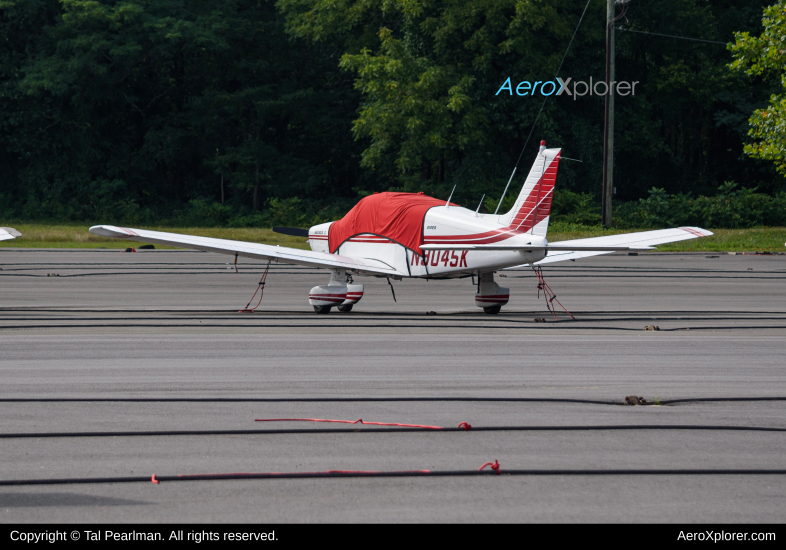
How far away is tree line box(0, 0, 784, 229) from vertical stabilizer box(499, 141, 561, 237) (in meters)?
27.4

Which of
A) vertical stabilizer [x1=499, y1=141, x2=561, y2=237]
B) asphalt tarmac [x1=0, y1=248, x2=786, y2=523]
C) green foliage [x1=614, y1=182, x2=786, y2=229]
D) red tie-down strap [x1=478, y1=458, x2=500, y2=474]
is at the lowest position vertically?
asphalt tarmac [x1=0, y1=248, x2=786, y2=523]

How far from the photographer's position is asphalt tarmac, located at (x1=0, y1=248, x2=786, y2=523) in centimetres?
571

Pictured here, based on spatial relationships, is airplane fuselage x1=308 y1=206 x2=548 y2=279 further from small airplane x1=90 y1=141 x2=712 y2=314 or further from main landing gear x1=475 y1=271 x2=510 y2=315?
main landing gear x1=475 y1=271 x2=510 y2=315

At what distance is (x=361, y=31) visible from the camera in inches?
2072

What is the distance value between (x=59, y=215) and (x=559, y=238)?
29574 millimetres

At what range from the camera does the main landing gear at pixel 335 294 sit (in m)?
16.0

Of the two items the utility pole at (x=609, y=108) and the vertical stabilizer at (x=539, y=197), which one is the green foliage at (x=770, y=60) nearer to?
the utility pole at (x=609, y=108)

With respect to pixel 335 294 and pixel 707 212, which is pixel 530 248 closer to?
pixel 335 294

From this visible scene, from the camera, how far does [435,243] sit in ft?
51.7

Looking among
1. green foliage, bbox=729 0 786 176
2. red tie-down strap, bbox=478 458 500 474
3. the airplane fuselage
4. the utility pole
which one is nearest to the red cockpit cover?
the airplane fuselage

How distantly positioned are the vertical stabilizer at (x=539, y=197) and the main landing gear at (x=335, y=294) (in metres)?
3.25

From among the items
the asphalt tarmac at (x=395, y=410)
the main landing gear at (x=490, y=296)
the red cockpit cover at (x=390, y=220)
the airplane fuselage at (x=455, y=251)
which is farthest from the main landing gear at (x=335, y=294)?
the main landing gear at (x=490, y=296)

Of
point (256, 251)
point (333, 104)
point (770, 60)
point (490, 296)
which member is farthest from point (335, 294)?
point (333, 104)

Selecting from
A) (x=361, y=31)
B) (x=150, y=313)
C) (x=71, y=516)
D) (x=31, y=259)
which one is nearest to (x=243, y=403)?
(x=71, y=516)
